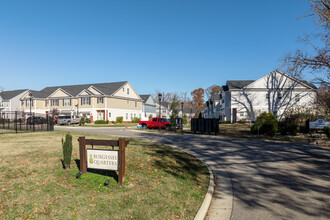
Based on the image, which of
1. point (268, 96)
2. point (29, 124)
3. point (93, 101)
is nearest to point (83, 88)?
point (93, 101)

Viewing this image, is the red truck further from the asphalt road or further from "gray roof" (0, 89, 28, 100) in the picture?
"gray roof" (0, 89, 28, 100)

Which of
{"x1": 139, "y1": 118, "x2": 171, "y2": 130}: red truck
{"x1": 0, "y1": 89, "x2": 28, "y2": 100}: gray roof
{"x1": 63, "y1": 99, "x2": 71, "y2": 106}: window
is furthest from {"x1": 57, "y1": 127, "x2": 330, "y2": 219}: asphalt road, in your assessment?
{"x1": 0, "y1": 89, "x2": 28, "y2": 100}: gray roof

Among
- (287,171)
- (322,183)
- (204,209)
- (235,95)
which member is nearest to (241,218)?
(204,209)

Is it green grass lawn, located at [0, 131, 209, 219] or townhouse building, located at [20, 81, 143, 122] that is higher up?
townhouse building, located at [20, 81, 143, 122]

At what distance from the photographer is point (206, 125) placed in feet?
77.1

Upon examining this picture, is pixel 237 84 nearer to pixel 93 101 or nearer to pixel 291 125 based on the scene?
pixel 291 125

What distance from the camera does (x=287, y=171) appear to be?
29.1ft

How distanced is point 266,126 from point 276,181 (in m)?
15.4

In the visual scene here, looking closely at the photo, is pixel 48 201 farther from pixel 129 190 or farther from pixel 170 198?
pixel 170 198

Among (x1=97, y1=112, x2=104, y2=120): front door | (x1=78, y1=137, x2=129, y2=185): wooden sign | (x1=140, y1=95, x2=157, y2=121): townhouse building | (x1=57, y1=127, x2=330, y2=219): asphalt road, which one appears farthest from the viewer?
(x1=140, y1=95, x2=157, y2=121): townhouse building

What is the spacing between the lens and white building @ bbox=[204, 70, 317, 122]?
44.9 metres

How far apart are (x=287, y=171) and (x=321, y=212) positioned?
3843 millimetres

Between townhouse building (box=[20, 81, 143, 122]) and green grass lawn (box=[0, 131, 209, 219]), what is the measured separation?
43378 millimetres

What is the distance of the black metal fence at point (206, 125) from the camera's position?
2293 centimetres
